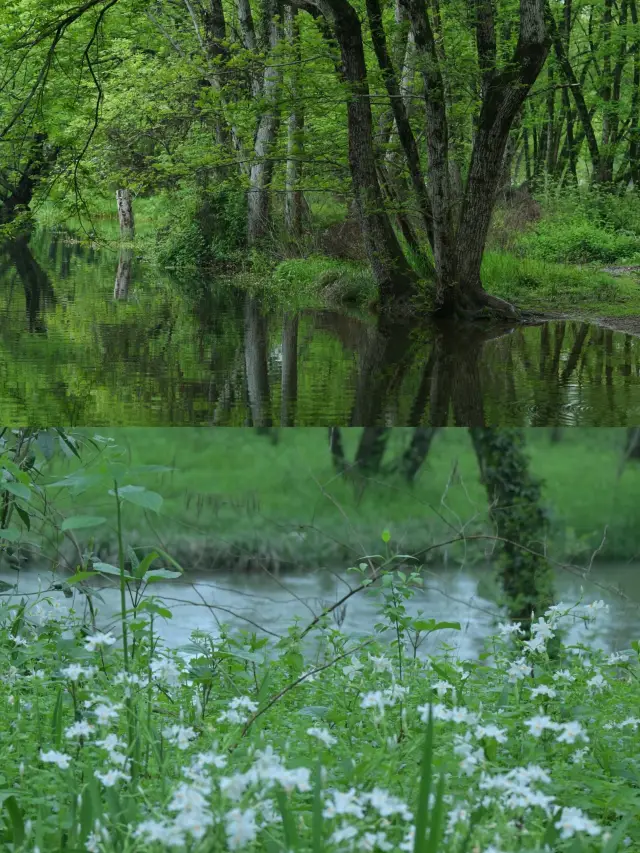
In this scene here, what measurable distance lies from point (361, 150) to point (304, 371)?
2.76 feet

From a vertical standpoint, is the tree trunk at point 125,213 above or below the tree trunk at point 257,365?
above

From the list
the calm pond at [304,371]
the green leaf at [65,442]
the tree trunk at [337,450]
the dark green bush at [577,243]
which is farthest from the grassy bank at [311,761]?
the tree trunk at [337,450]

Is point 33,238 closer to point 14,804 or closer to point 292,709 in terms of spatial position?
point 292,709

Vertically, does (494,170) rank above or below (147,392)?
above

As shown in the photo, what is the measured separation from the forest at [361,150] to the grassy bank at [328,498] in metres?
0.73

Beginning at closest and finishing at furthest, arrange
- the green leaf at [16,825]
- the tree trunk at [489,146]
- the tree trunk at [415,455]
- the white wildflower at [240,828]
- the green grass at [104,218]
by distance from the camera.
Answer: the white wildflower at [240,828]
the green leaf at [16,825]
the tree trunk at [489,146]
the green grass at [104,218]
the tree trunk at [415,455]

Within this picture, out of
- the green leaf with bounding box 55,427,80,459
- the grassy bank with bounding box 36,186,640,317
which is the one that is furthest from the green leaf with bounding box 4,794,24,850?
the grassy bank with bounding box 36,186,640,317

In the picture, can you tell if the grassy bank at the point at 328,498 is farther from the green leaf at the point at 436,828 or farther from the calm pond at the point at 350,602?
the green leaf at the point at 436,828

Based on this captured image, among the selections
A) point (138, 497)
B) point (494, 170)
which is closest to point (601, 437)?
point (494, 170)

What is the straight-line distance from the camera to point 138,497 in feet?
3.64

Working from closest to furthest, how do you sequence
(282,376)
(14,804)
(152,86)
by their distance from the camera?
(14,804) → (282,376) → (152,86)

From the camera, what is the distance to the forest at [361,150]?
3285 millimetres

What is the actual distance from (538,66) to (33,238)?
1.89 m

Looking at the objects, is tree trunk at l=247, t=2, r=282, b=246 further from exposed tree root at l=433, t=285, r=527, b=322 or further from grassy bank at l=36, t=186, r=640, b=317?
exposed tree root at l=433, t=285, r=527, b=322
